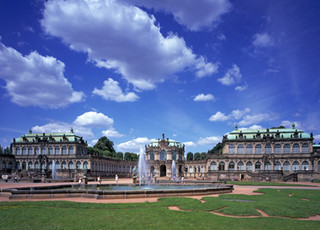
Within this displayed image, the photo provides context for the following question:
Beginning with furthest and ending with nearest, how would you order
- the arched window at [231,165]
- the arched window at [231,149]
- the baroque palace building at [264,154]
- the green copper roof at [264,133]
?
the arched window at [231,149] < the arched window at [231,165] < the green copper roof at [264,133] < the baroque palace building at [264,154]

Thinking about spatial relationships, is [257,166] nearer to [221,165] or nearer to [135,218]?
[221,165]

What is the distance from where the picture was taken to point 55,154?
93438 mm

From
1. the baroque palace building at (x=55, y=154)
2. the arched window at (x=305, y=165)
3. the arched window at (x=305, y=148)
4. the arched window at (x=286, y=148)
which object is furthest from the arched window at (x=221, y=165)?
the baroque palace building at (x=55, y=154)

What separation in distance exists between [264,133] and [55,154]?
2751 inches

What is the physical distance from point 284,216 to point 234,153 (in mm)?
70339

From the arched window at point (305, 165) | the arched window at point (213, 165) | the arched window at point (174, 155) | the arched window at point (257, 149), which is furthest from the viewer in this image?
the arched window at point (174, 155)

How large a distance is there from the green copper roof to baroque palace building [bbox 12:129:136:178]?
4442 cm

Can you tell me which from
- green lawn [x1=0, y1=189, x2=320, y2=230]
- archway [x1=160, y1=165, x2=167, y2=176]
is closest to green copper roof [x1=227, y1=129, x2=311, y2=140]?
archway [x1=160, y1=165, x2=167, y2=176]

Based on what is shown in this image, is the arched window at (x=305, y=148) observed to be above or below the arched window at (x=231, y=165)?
above

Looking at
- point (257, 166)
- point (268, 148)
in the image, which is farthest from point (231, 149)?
point (268, 148)

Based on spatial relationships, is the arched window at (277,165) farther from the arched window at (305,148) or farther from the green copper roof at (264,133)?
the green copper roof at (264,133)

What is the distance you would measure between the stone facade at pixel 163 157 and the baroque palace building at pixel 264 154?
2138 centimetres

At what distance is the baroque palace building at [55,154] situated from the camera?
90188 millimetres

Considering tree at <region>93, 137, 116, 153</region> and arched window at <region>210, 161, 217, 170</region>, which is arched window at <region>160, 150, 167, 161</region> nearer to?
arched window at <region>210, 161, 217, 170</region>
